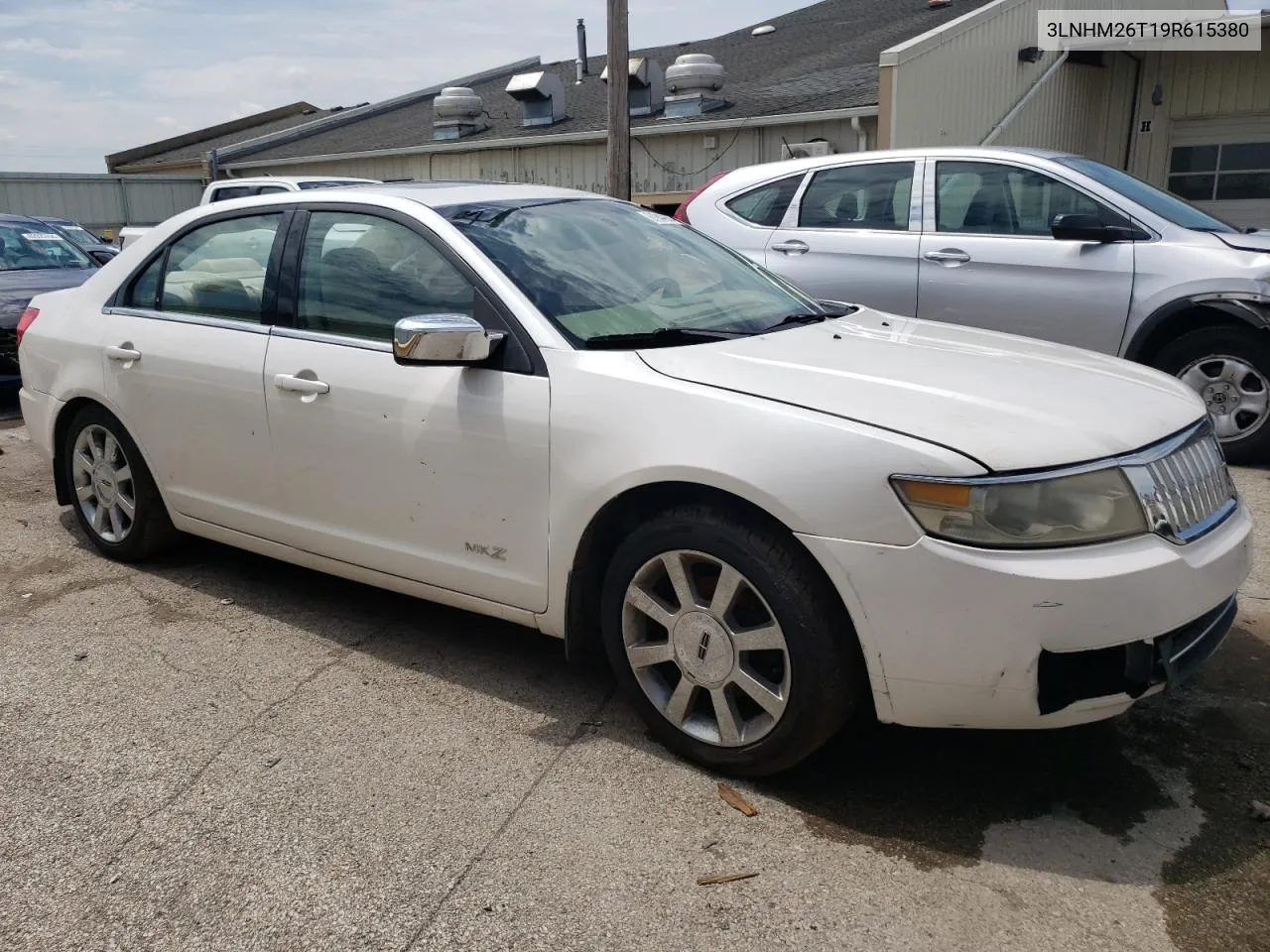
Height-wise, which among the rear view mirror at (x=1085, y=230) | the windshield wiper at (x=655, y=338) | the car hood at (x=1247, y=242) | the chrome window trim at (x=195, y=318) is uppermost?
the rear view mirror at (x=1085, y=230)

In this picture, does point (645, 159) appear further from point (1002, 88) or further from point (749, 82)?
point (1002, 88)

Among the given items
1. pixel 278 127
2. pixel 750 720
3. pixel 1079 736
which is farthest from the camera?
pixel 278 127

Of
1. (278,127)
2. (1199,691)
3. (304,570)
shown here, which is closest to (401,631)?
(304,570)

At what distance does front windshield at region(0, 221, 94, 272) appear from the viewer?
9.82 m

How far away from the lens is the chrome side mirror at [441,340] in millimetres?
3084

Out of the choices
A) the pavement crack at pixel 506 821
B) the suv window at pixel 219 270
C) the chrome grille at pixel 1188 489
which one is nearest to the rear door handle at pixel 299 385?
the suv window at pixel 219 270

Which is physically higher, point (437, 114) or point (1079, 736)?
point (437, 114)

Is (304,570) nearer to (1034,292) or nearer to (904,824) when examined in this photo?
(904,824)

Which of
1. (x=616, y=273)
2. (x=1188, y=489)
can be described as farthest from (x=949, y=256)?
(x=1188, y=489)

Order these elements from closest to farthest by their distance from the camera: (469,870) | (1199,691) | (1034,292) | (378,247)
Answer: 1. (469,870)
2. (1199,691)
3. (378,247)
4. (1034,292)

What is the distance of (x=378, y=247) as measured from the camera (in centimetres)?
366

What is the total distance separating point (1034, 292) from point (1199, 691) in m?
3.35

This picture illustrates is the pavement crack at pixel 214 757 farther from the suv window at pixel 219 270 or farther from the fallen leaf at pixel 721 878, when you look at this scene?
the fallen leaf at pixel 721 878

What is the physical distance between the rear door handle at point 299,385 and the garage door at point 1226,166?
13447 mm
